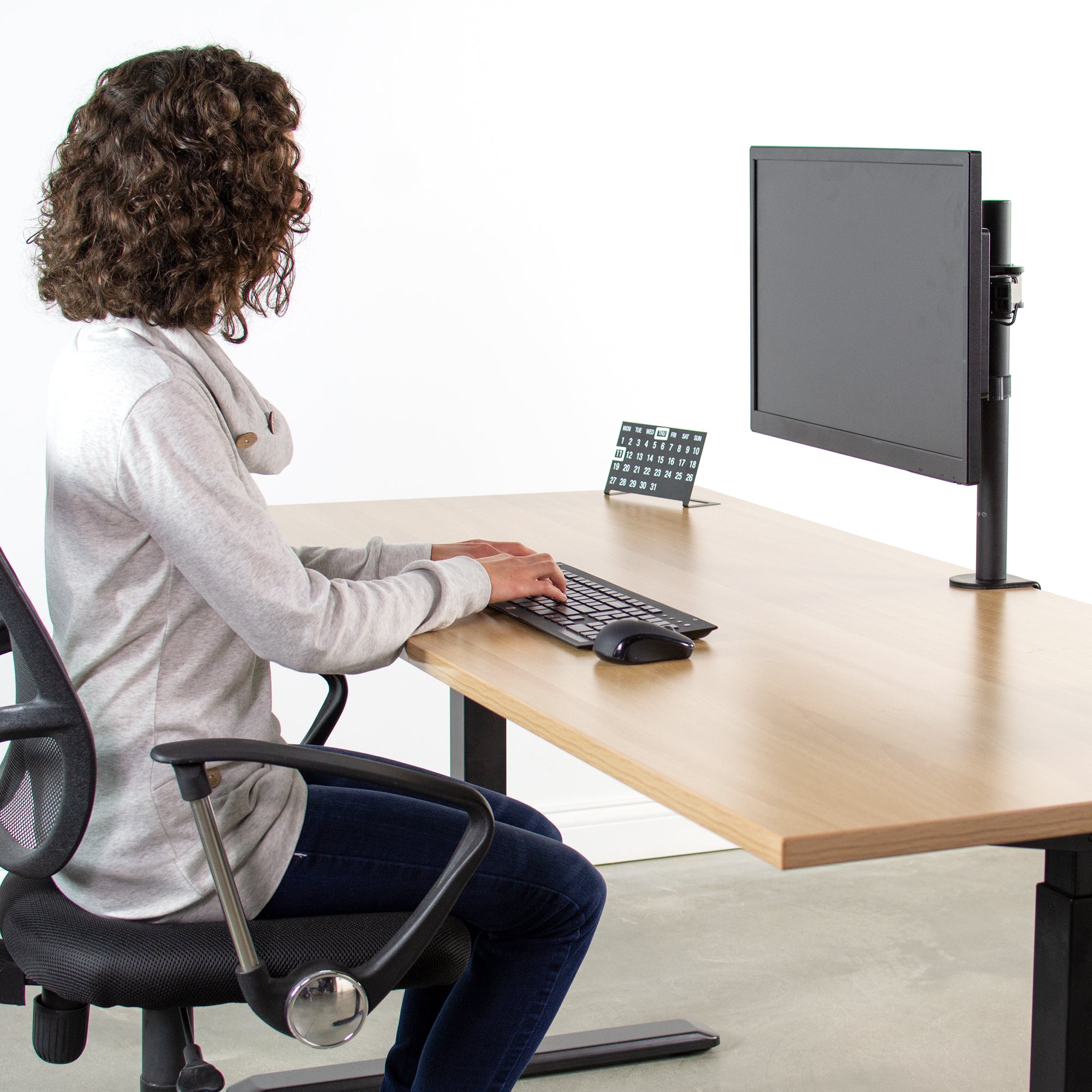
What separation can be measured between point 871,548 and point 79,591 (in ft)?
3.61

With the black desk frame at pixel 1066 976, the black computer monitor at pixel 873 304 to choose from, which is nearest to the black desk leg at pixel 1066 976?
the black desk frame at pixel 1066 976

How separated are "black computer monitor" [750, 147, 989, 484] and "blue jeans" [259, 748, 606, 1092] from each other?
0.62 m

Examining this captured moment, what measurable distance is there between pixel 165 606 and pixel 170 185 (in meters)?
0.40

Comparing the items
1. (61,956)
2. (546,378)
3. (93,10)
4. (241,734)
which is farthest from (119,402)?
(546,378)

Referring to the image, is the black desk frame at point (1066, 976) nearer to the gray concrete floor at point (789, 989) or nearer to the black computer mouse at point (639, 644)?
the black computer mouse at point (639, 644)

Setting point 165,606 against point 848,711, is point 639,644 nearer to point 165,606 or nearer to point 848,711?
point 848,711

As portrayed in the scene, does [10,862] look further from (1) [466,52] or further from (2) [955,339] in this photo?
(1) [466,52]

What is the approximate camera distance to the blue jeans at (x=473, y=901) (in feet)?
4.69

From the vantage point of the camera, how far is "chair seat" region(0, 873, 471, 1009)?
1.30m

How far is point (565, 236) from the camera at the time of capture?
3.05 m

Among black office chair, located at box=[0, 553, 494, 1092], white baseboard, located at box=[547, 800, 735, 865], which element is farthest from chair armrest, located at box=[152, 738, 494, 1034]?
white baseboard, located at box=[547, 800, 735, 865]

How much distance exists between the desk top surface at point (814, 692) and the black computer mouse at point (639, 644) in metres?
0.01

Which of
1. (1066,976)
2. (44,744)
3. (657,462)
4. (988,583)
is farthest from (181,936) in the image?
(657,462)

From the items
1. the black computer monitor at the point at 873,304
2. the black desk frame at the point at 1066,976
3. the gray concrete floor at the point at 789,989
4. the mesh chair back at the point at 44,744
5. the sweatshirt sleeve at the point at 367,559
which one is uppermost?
the black computer monitor at the point at 873,304
